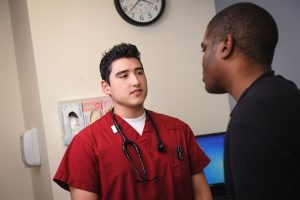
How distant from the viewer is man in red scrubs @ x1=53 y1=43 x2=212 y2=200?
132 centimetres

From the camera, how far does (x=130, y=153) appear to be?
4.53ft

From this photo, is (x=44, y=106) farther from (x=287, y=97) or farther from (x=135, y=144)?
(x=287, y=97)

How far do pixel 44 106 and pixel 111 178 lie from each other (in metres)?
0.74

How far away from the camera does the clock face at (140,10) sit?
1977 millimetres

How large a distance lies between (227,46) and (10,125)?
6.02ft

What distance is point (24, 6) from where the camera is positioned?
1.89 metres

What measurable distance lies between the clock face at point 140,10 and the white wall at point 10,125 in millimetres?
897

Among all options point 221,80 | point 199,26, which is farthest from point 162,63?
point 221,80

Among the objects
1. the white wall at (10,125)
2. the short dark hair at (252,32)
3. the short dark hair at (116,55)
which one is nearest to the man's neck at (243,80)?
the short dark hair at (252,32)

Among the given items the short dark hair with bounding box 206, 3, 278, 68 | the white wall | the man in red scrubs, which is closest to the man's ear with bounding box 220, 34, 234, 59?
the short dark hair with bounding box 206, 3, 278, 68

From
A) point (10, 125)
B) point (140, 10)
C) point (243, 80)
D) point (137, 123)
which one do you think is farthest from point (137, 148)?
point (10, 125)

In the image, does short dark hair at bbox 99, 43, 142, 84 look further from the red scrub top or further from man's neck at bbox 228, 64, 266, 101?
man's neck at bbox 228, 64, 266, 101

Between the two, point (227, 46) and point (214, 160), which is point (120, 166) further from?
point (214, 160)

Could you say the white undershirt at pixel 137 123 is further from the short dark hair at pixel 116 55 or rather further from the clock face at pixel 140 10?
the clock face at pixel 140 10
